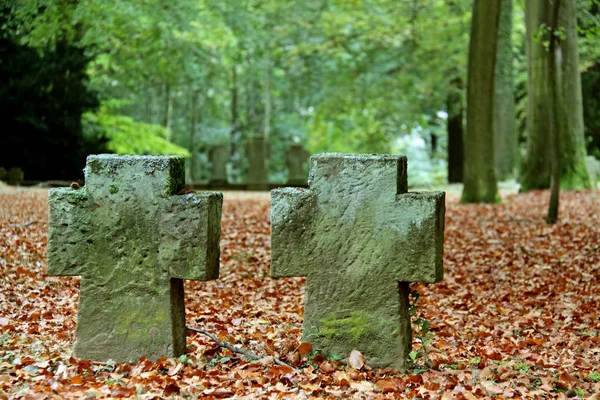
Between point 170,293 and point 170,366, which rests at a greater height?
point 170,293

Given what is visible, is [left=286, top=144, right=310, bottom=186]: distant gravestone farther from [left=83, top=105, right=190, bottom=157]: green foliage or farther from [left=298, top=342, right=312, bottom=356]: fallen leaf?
[left=298, top=342, right=312, bottom=356]: fallen leaf

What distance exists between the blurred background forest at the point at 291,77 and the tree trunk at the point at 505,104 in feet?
0.19

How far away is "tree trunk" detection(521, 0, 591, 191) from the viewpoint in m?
18.8

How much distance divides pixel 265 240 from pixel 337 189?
22.9ft

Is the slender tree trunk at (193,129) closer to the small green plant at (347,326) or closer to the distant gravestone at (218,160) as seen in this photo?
the distant gravestone at (218,160)

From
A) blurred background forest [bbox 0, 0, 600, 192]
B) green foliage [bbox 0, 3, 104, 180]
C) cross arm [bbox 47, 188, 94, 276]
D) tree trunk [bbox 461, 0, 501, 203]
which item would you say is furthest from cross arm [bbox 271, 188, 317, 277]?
green foliage [bbox 0, 3, 104, 180]

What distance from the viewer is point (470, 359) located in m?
6.32

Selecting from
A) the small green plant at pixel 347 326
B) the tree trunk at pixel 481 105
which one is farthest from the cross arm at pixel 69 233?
the tree trunk at pixel 481 105

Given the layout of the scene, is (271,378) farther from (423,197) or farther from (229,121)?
(229,121)

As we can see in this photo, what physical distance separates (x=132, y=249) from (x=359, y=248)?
A: 1629 millimetres

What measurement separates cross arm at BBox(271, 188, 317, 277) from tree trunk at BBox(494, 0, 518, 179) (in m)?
18.5

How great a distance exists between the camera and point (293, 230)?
5.91m

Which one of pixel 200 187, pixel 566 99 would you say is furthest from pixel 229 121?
pixel 566 99

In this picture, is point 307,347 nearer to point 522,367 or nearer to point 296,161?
point 522,367
